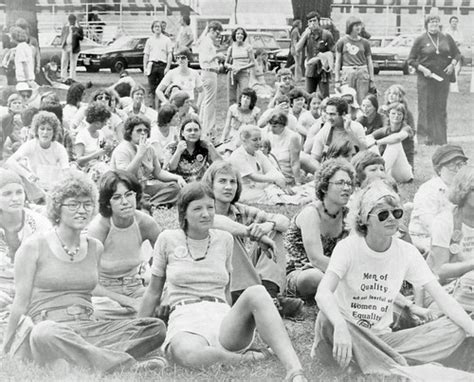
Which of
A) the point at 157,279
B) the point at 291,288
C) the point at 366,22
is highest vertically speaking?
the point at 366,22

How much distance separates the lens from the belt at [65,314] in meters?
4.51

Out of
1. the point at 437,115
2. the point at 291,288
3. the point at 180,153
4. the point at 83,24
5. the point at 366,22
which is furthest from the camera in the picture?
the point at 83,24

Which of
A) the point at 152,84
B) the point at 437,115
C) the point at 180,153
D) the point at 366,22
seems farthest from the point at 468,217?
the point at 366,22

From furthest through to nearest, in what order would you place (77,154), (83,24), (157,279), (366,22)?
(83,24), (366,22), (77,154), (157,279)

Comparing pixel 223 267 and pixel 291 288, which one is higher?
pixel 223 267

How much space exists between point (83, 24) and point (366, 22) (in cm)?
502

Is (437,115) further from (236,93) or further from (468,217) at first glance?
(468,217)

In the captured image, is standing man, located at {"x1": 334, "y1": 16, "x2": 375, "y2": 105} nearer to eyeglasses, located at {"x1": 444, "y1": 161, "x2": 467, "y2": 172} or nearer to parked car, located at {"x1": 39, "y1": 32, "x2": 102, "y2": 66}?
parked car, located at {"x1": 39, "y1": 32, "x2": 102, "y2": 66}

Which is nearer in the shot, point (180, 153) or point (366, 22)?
point (180, 153)

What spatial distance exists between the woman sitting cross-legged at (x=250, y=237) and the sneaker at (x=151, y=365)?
909 millimetres

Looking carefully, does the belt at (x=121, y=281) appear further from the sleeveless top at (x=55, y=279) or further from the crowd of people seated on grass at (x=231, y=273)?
the sleeveless top at (x=55, y=279)

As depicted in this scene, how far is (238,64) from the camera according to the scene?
13.1 metres

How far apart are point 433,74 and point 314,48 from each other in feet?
6.03

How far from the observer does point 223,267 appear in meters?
4.80
